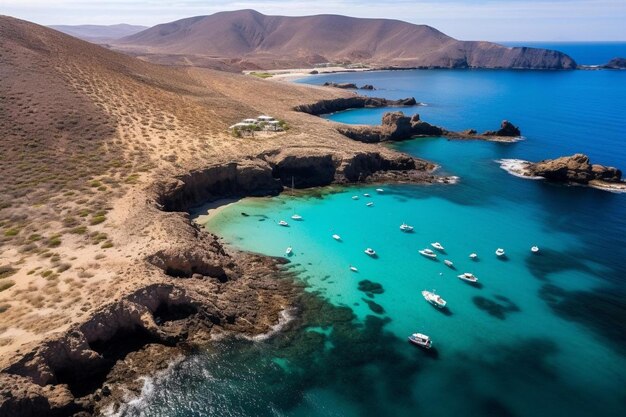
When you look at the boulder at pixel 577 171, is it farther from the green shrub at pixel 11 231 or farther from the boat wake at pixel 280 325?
the green shrub at pixel 11 231

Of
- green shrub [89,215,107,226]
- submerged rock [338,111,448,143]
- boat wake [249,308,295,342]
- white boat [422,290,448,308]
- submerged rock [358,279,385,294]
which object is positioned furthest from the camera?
submerged rock [338,111,448,143]

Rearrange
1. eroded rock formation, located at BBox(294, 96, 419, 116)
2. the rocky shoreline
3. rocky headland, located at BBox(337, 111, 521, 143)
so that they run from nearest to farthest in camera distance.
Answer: the rocky shoreline
rocky headland, located at BBox(337, 111, 521, 143)
eroded rock formation, located at BBox(294, 96, 419, 116)

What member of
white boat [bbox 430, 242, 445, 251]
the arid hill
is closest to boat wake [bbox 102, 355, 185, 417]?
the arid hill

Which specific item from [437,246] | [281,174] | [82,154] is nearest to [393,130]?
[281,174]

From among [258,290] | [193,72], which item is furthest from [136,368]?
[193,72]

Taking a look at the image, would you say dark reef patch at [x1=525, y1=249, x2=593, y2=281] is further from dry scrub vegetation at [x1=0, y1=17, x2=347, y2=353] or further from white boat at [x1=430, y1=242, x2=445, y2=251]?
dry scrub vegetation at [x1=0, y1=17, x2=347, y2=353]

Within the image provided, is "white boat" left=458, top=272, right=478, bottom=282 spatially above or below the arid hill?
below

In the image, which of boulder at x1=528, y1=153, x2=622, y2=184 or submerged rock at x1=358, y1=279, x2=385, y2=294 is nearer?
submerged rock at x1=358, y1=279, x2=385, y2=294

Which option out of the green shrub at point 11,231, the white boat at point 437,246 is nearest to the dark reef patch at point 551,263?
the white boat at point 437,246
